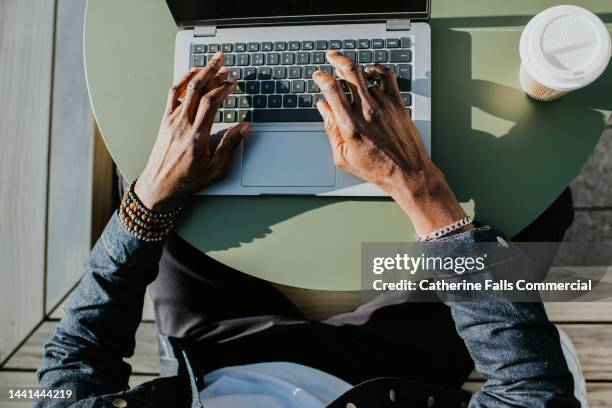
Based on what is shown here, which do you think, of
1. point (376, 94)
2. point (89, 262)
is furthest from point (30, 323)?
point (376, 94)

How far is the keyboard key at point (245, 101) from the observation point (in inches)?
31.5

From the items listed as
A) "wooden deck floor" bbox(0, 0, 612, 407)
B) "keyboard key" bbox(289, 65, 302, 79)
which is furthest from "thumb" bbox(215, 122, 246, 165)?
"wooden deck floor" bbox(0, 0, 612, 407)

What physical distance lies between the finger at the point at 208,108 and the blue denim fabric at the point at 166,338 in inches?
7.7

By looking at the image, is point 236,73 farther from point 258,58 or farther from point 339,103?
point 339,103

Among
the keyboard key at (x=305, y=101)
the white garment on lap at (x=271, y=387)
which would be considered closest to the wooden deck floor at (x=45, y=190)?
the white garment on lap at (x=271, y=387)

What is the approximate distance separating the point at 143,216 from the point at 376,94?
0.39 m

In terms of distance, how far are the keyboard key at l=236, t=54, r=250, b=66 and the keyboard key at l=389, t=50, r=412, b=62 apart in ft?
0.74

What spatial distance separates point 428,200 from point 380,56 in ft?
0.77

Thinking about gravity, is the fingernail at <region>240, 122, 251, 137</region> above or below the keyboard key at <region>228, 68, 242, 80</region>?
below

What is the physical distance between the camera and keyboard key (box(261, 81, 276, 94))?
798mm

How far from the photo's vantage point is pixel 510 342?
70 centimetres

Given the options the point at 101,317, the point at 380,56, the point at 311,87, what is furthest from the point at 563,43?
the point at 101,317

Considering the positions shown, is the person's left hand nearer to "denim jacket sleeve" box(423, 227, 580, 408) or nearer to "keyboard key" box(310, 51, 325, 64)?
"keyboard key" box(310, 51, 325, 64)

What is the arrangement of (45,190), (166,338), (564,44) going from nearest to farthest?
(564,44)
(166,338)
(45,190)
